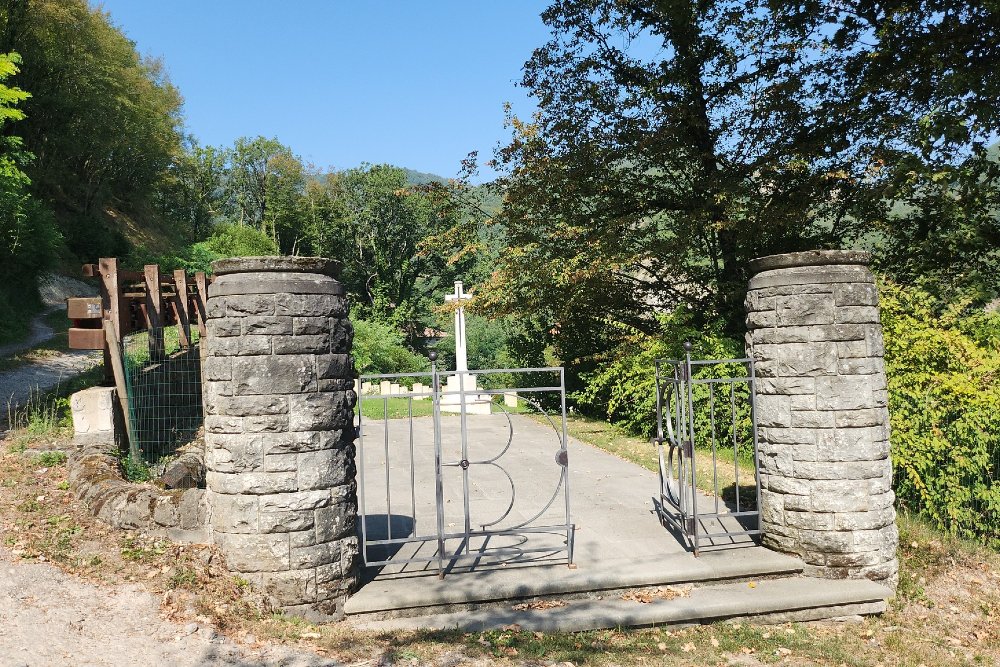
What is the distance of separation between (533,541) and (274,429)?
2.88m

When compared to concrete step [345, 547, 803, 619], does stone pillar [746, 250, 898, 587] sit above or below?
above

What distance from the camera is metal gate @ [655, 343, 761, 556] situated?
6.29 m

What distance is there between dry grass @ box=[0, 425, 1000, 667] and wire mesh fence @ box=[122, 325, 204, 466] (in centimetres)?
235

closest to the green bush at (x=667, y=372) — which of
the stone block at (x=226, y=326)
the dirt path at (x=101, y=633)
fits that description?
the stone block at (x=226, y=326)

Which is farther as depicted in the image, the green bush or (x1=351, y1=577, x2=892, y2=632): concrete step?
the green bush

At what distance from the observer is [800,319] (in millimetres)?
6051

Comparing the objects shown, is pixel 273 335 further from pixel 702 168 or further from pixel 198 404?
pixel 702 168

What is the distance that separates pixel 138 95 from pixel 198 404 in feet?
98.5

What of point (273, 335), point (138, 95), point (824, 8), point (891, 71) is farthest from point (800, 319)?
point (138, 95)

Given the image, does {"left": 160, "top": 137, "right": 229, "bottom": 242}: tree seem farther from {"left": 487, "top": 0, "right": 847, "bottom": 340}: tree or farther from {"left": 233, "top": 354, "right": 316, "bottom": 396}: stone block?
{"left": 233, "top": 354, "right": 316, "bottom": 396}: stone block

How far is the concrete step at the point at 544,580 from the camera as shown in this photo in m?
5.31

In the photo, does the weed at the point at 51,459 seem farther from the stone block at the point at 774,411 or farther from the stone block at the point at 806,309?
the stone block at the point at 806,309

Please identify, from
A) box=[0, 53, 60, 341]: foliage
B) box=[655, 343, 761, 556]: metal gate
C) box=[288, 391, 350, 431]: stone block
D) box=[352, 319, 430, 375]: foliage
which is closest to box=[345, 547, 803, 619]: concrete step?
box=[655, 343, 761, 556]: metal gate

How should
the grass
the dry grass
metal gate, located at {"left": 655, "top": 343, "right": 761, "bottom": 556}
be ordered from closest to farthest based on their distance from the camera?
the dry grass
metal gate, located at {"left": 655, "top": 343, "right": 761, "bottom": 556}
the grass
